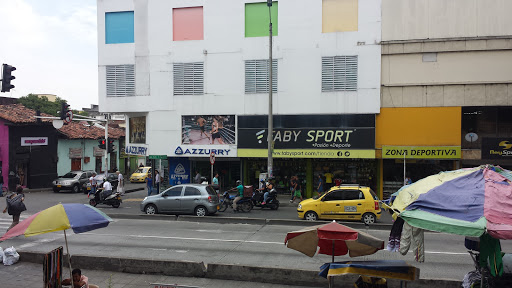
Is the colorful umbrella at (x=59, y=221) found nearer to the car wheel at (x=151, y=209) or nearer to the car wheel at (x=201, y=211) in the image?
the car wheel at (x=201, y=211)

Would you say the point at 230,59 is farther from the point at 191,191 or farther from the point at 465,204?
the point at 465,204

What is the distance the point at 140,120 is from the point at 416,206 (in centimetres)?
2366

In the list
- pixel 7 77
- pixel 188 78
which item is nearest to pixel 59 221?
pixel 7 77

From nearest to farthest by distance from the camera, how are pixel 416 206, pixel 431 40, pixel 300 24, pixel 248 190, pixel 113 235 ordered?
pixel 416 206, pixel 113 235, pixel 248 190, pixel 431 40, pixel 300 24

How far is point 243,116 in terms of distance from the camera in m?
24.2

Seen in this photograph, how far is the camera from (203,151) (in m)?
24.7

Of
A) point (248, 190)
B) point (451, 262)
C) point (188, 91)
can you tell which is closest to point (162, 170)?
point (188, 91)

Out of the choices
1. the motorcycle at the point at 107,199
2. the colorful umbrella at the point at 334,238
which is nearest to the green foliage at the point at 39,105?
the motorcycle at the point at 107,199

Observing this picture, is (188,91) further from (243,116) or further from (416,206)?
(416,206)

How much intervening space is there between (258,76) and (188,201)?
30.6 ft

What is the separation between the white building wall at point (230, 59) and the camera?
74.8 feet

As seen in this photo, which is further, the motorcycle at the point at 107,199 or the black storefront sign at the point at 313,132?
the black storefront sign at the point at 313,132

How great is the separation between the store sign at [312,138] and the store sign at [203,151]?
0.78 metres

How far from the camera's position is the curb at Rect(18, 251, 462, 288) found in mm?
8891
